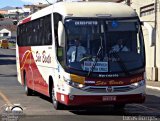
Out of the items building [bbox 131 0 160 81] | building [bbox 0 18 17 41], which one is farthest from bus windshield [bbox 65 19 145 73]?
building [bbox 0 18 17 41]

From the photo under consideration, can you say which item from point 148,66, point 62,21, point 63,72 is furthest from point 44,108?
point 148,66

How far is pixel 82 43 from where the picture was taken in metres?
13.7

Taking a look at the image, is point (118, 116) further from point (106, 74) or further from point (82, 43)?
point (82, 43)

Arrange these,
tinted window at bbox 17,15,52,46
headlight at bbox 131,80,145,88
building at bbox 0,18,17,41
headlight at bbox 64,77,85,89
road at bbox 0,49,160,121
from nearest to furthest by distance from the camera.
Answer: road at bbox 0,49,160,121, headlight at bbox 64,77,85,89, headlight at bbox 131,80,145,88, tinted window at bbox 17,15,52,46, building at bbox 0,18,17,41

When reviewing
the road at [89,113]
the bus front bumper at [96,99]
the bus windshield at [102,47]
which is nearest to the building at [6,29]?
the road at [89,113]

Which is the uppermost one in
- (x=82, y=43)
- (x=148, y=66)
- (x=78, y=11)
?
(x=78, y=11)

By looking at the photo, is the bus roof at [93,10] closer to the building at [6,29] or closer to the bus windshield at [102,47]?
the bus windshield at [102,47]

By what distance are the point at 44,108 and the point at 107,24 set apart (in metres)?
3.41

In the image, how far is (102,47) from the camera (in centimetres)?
1368

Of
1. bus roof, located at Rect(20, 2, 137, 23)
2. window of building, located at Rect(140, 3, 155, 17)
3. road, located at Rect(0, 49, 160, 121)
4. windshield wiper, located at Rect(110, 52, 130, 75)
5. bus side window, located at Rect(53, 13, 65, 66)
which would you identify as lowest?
road, located at Rect(0, 49, 160, 121)

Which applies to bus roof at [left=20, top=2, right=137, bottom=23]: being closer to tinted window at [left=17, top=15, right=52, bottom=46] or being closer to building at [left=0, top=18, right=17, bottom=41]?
tinted window at [left=17, top=15, right=52, bottom=46]

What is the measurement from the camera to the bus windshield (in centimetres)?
1355

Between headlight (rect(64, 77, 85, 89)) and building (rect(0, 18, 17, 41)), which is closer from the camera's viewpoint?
headlight (rect(64, 77, 85, 89))

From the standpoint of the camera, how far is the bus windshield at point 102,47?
1355 centimetres
